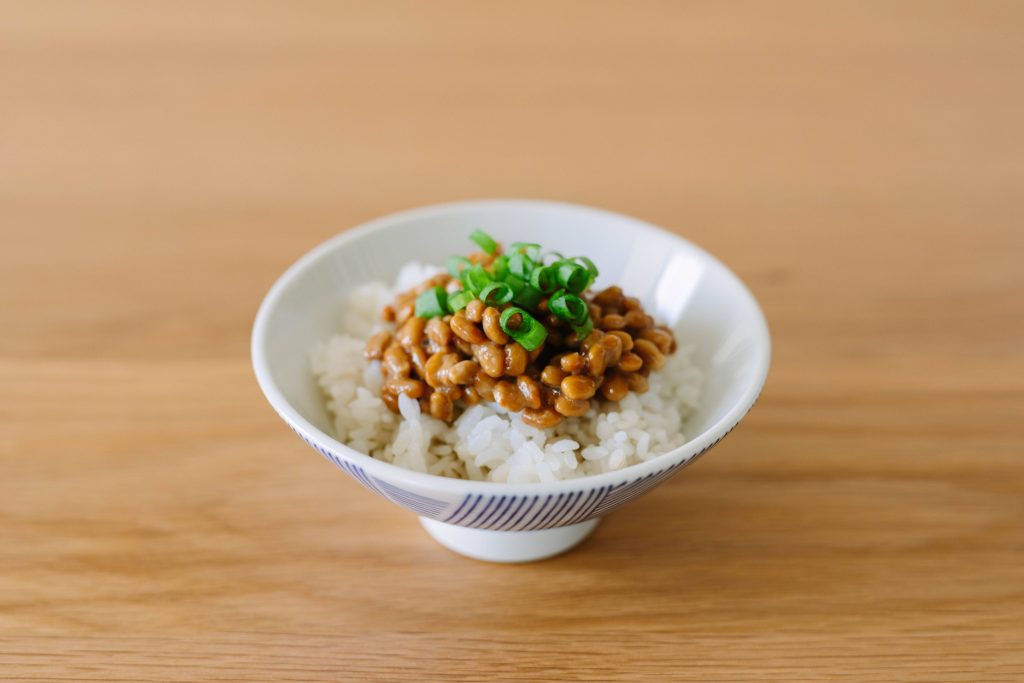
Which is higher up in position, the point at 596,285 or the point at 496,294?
the point at 596,285

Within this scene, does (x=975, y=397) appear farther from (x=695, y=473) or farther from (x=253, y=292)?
(x=253, y=292)

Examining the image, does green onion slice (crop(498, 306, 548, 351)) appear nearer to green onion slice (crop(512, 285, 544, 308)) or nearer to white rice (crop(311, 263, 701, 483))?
green onion slice (crop(512, 285, 544, 308))

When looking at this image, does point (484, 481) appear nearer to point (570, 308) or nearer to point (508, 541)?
point (508, 541)

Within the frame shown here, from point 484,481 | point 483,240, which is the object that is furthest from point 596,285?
point 484,481

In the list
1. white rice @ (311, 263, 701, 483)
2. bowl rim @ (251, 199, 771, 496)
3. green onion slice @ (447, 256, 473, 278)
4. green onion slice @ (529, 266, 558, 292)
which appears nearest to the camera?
bowl rim @ (251, 199, 771, 496)

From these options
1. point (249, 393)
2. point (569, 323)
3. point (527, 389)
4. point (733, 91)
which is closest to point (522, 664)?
point (527, 389)

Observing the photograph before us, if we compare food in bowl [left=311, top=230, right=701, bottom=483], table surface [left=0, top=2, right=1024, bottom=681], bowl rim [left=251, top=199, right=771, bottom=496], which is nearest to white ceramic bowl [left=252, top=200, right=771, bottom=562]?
bowl rim [left=251, top=199, right=771, bottom=496]

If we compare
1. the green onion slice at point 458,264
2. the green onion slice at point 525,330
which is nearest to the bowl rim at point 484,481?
the green onion slice at point 525,330
